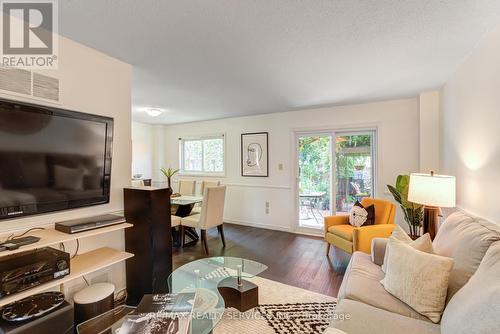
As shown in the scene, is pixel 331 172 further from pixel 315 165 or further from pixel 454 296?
pixel 454 296

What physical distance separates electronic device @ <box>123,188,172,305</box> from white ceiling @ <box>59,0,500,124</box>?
4.32 ft

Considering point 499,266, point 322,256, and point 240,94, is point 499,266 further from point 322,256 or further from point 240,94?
point 240,94

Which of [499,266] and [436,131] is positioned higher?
[436,131]

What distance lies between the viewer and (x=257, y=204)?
504 centimetres

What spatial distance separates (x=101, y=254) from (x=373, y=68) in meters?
3.21

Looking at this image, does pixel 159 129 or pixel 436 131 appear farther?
pixel 159 129

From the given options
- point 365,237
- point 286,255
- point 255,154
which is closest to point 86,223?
point 286,255

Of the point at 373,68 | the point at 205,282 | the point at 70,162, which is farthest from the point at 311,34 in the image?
the point at 205,282

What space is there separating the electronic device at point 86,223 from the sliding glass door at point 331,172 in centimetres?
346

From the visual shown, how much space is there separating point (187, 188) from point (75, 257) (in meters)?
3.09

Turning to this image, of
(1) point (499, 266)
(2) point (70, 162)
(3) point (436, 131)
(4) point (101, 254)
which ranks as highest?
(3) point (436, 131)

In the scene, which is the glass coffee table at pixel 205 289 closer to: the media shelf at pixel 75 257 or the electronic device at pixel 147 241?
the electronic device at pixel 147 241

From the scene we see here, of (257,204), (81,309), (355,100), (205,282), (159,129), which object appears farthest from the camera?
(159,129)

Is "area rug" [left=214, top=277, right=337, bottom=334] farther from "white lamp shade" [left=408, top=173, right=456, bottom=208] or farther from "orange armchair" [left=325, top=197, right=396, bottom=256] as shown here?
"white lamp shade" [left=408, top=173, right=456, bottom=208]
